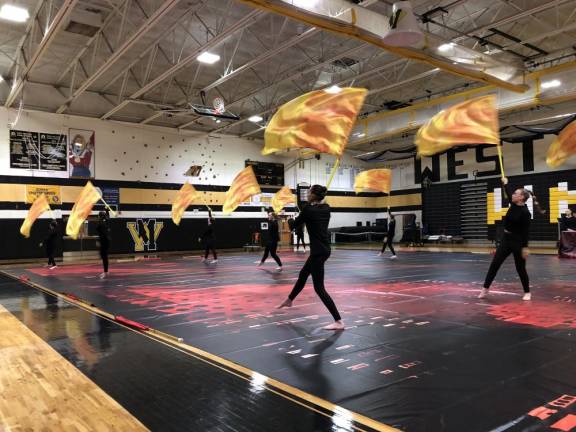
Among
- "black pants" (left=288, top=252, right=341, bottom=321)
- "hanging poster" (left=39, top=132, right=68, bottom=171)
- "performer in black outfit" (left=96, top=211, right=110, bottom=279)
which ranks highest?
"hanging poster" (left=39, top=132, right=68, bottom=171)

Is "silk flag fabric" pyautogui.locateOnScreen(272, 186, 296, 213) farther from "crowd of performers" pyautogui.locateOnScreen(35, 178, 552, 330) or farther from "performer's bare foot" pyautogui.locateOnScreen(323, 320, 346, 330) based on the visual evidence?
"performer's bare foot" pyautogui.locateOnScreen(323, 320, 346, 330)

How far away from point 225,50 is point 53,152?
33.7ft

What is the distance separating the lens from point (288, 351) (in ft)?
15.9

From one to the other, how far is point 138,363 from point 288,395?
1732 millimetres

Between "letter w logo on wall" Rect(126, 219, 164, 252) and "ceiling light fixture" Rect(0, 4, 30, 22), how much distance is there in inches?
474

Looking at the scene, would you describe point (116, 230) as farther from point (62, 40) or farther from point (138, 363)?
point (138, 363)

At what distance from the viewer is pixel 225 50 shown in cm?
1622

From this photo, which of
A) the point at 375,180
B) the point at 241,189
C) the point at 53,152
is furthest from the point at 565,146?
the point at 53,152

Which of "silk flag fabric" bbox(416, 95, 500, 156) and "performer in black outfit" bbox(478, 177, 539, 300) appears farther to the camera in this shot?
"silk flag fabric" bbox(416, 95, 500, 156)

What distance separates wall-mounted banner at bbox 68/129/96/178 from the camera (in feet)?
71.1

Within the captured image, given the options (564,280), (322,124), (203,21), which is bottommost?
(564,280)

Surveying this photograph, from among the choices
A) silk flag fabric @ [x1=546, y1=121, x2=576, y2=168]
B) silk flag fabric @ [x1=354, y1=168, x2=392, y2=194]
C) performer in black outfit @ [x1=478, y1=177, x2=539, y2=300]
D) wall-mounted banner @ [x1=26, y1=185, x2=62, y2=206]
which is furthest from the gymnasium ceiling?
performer in black outfit @ [x1=478, y1=177, x2=539, y2=300]

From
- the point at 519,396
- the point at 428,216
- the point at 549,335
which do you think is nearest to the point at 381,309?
the point at 549,335

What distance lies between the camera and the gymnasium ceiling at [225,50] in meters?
13.1
